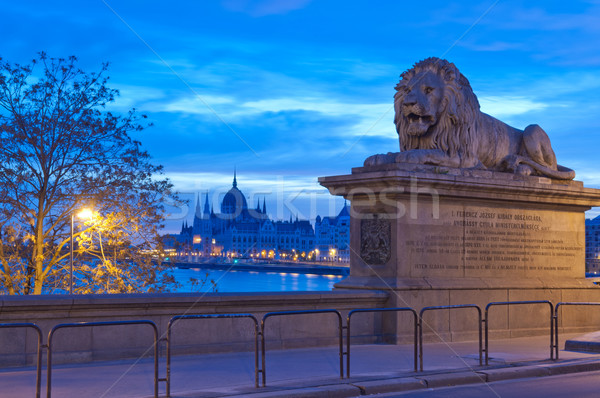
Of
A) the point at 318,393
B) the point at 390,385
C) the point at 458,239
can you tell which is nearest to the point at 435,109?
the point at 458,239

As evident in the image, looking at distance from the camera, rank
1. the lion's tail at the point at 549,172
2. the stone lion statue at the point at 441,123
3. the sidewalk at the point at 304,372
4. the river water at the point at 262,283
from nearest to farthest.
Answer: the sidewalk at the point at 304,372 → the stone lion statue at the point at 441,123 → the lion's tail at the point at 549,172 → the river water at the point at 262,283

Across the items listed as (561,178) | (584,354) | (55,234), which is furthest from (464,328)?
(55,234)

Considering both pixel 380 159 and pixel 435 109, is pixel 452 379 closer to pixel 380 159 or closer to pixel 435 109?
pixel 380 159

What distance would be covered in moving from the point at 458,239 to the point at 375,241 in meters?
1.67

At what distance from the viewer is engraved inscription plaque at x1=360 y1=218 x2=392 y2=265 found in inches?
560

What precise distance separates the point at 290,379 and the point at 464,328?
5738mm

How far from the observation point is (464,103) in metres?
15.5

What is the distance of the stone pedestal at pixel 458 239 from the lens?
1414 centimetres

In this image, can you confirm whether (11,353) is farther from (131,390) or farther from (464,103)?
(464,103)

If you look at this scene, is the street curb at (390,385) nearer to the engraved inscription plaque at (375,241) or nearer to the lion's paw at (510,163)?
the engraved inscription plaque at (375,241)

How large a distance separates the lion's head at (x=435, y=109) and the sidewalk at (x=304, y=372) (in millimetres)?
3977

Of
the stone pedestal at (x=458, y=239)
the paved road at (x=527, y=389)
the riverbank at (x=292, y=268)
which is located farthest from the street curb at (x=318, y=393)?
the riverbank at (x=292, y=268)

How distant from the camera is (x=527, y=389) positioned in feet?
32.7

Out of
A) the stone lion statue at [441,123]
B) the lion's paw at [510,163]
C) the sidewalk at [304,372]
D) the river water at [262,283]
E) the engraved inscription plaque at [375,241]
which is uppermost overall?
the stone lion statue at [441,123]
